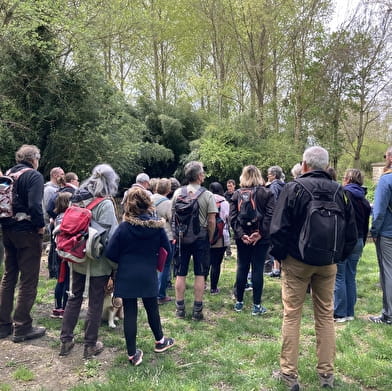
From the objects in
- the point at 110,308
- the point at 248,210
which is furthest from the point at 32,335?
the point at 248,210

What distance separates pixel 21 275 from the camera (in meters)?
4.34

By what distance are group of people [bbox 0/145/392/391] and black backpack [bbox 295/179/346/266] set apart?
36 millimetres

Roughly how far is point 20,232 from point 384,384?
3.94 metres

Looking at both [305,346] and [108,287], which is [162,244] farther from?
[305,346]

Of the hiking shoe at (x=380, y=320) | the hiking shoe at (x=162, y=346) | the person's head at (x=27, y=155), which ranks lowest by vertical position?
the hiking shoe at (x=380, y=320)

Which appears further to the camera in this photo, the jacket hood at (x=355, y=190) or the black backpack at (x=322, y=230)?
the jacket hood at (x=355, y=190)

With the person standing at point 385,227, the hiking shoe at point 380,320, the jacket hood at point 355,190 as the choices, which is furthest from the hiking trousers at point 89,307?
the hiking shoe at point 380,320

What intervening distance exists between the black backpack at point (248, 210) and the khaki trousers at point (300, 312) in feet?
5.23

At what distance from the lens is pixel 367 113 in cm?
2309

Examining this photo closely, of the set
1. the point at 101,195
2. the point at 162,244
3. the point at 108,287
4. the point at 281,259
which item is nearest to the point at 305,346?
the point at 281,259

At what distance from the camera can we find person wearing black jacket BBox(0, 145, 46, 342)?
4.23m

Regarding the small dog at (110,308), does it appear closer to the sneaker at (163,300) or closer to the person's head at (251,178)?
the sneaker at (163,300)

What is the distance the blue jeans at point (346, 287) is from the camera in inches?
196

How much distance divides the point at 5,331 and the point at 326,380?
11.5ft
